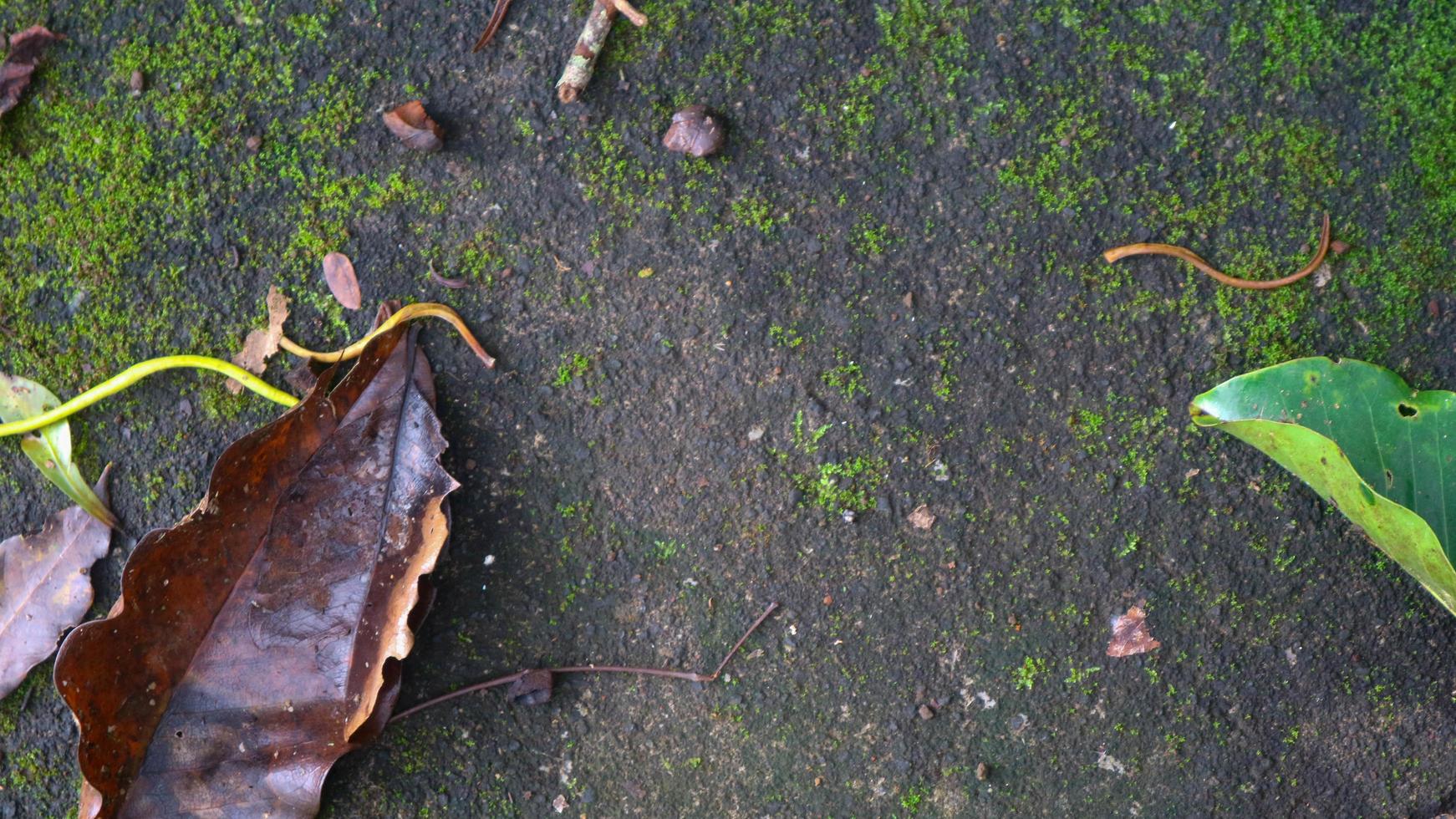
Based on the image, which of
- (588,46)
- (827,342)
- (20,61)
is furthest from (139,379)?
(827,342)

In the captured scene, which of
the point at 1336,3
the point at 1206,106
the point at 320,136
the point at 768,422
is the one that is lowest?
the point at 768,422

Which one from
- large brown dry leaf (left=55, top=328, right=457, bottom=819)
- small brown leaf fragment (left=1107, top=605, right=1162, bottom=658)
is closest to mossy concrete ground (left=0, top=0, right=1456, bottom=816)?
small brown leaf fragment (left=1107, top=605, right=1162, bottom=658)

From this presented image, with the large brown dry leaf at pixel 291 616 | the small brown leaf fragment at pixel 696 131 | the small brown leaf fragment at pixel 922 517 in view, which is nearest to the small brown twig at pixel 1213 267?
the small brown leaf fragment at pixel 922 517

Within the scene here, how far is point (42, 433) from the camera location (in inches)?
86.6

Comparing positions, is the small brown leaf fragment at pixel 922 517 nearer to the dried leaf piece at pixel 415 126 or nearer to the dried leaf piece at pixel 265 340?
the dried leaf piece at pixel 415 126

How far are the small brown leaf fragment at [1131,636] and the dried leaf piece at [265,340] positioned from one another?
6.40 ft

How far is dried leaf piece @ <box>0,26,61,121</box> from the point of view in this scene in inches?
85.0

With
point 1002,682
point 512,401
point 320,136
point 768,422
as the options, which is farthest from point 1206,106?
point 320,136

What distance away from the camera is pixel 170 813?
205 cm

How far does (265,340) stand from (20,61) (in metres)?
0.83

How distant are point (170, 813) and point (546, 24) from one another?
1873 millimetres

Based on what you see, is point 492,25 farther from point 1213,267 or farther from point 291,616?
point 1213,267

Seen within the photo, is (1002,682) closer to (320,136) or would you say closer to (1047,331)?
(1047,331)

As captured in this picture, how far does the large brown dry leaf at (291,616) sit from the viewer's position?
2.03 m
